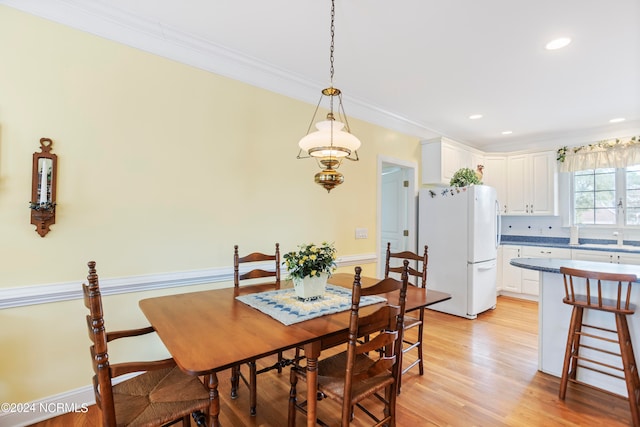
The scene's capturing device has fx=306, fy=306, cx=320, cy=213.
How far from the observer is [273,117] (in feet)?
9.75

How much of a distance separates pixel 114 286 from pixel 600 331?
3562 mm

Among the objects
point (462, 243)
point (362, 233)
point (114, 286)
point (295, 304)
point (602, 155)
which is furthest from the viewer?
point (602, 155)

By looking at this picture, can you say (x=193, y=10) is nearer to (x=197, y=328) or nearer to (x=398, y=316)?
(x=197, y=328)

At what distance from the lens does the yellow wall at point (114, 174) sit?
1871 mm

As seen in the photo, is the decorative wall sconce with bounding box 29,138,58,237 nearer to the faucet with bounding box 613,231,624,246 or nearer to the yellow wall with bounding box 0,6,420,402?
the yellow wall with bounding box 0,6,420,402

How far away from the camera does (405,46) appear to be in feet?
Answer: 8.25

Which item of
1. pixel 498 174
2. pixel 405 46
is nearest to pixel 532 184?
pixel 498 174

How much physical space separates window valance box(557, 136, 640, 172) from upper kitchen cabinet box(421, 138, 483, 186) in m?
1.67

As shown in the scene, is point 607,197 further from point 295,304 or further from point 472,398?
point 295,304

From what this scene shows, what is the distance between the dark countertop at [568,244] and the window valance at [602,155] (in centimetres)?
112

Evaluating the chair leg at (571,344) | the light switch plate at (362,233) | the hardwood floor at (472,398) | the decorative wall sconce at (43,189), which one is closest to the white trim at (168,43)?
the decorative wall sconce at (43,189)

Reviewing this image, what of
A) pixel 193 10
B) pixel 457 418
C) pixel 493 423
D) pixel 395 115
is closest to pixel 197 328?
pixel 457 418

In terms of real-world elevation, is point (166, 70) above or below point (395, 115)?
below

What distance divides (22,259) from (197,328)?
1.35 meters
